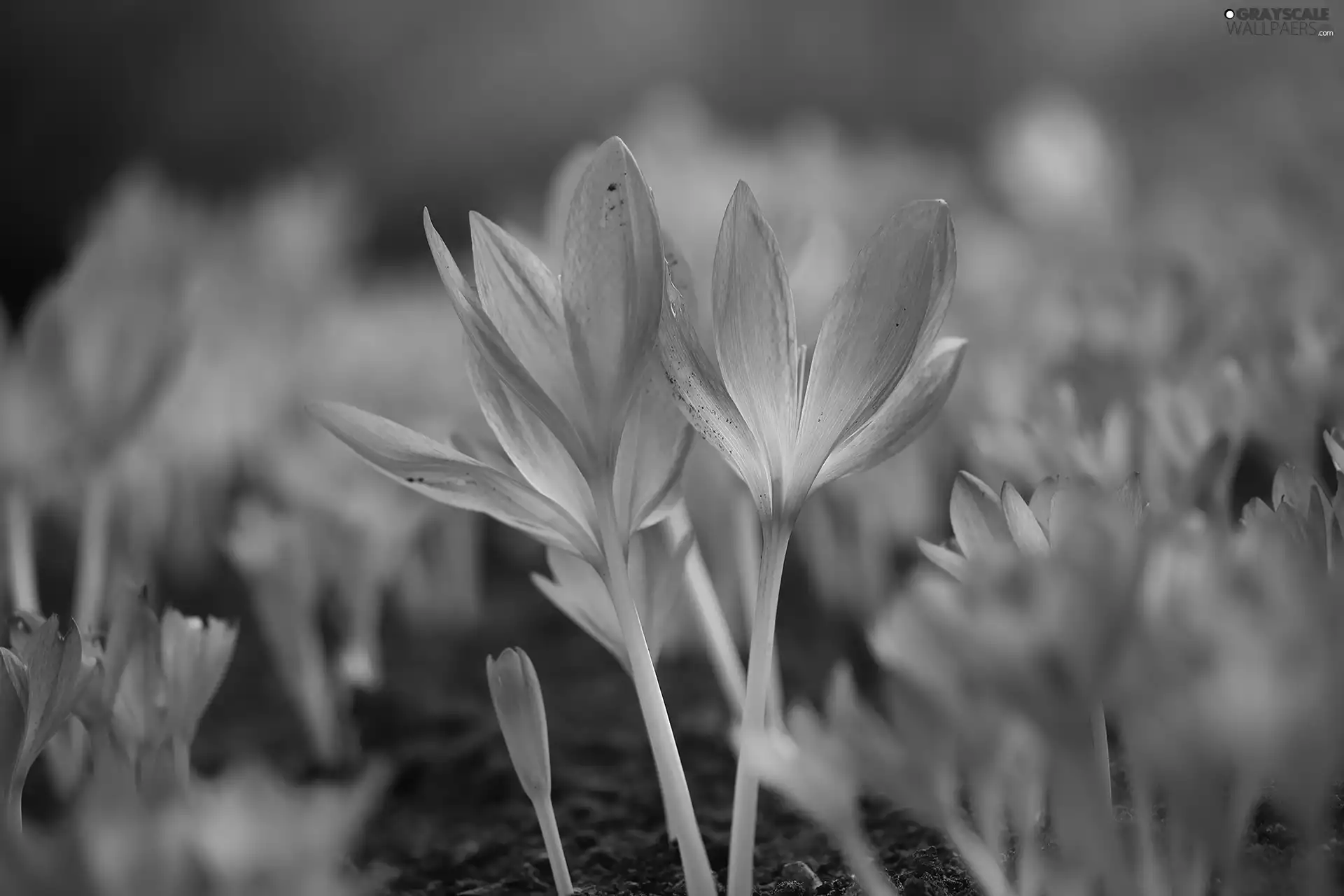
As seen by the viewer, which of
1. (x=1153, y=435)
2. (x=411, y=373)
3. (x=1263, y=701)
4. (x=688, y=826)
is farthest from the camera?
(x=411, y=373)

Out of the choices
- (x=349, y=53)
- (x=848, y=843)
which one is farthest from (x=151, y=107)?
(x=848, y=843)

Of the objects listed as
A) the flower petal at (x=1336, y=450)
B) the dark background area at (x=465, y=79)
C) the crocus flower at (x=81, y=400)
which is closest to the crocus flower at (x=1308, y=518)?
the flower petal at (x=1336, y=450)

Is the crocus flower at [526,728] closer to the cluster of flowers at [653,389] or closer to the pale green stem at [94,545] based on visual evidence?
the cluster of flowers at [653,389]

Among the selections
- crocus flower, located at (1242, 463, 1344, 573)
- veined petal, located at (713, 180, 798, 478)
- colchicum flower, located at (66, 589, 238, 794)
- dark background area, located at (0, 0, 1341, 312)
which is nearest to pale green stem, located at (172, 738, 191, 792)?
colchicum flower, located at (66, 589, 238, 794)

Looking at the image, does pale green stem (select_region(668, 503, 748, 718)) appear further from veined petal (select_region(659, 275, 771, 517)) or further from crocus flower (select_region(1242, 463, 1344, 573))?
crocus flower (select_region(1242, 463, 1344, 573))

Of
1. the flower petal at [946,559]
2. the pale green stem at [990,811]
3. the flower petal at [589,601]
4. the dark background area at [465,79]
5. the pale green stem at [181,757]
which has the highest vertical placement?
the dark background area at [465,79]

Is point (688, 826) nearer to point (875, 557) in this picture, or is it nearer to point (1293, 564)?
point (1293, 564)
